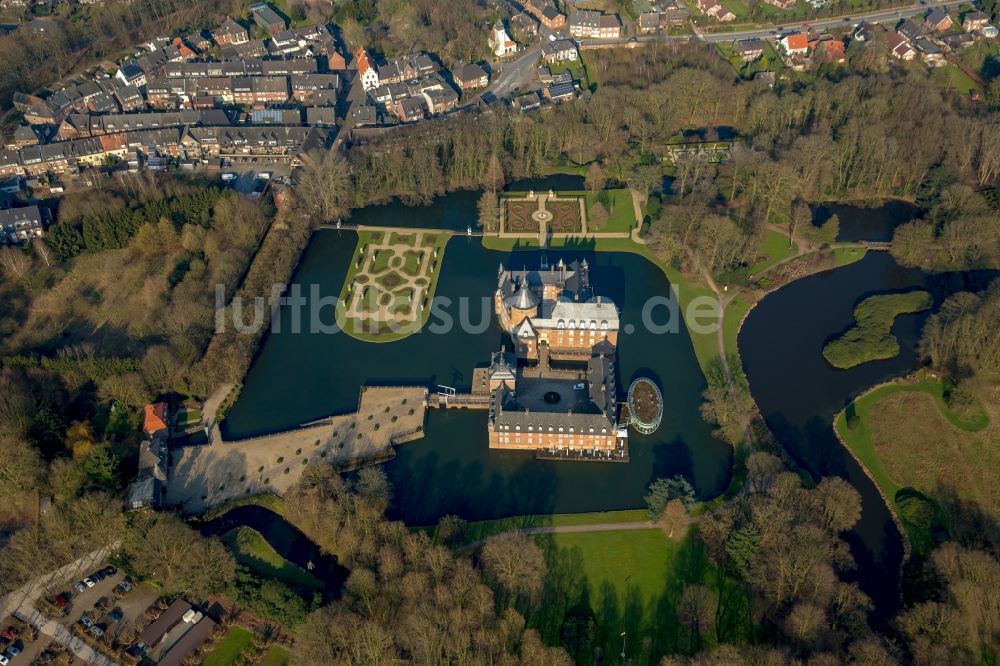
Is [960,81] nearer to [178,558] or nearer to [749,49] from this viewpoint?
[749,49]

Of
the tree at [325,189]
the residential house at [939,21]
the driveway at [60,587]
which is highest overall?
the residential house at [939,21]

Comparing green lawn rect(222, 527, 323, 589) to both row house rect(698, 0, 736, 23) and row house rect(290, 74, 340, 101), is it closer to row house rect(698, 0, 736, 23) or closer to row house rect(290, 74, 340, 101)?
row house rect(290, 74, 340, 101)

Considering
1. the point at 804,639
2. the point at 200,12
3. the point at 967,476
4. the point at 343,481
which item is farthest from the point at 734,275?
the point at 200,12

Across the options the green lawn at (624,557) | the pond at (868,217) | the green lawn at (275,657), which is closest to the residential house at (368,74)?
the pond at (868,217)

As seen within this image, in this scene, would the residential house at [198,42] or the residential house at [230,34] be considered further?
the residential house at [230,34]

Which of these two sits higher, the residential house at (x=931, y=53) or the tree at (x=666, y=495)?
the residential house at (x=931, y=53)

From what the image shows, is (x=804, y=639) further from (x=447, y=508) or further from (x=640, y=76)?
(x=640, y=76)

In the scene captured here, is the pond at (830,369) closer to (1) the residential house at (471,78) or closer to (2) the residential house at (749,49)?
(2) the residential house at (749,49)
